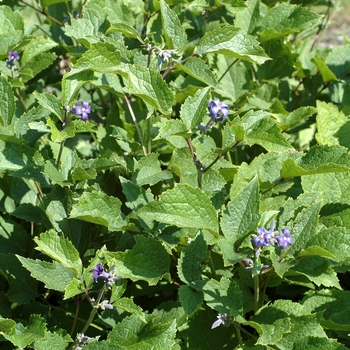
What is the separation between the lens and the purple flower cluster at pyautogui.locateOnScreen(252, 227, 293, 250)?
1.93 meters

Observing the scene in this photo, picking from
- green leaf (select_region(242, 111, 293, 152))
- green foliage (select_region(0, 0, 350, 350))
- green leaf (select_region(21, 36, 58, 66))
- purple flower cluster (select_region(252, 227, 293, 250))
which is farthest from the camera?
green leaf (select_region(21, 36, 58, 66))

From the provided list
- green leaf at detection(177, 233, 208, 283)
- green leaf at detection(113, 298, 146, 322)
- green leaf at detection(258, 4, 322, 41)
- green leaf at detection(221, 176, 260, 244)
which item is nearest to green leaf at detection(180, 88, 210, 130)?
green leaf at detection(221, 176, 260, 244)

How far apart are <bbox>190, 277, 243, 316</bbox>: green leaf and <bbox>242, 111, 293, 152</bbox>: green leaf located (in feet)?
1.68

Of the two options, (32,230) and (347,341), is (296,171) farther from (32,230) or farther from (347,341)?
(32,230)

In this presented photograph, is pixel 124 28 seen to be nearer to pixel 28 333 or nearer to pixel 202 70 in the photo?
pixel 202 70

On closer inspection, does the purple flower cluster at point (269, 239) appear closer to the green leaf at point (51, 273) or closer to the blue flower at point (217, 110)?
the blue flower at point (217, 110)

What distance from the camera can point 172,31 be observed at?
2.42 meters

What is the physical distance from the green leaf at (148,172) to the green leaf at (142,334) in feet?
1.76

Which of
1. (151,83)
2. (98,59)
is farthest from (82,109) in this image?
(151,83)

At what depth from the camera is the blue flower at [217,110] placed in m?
2.12

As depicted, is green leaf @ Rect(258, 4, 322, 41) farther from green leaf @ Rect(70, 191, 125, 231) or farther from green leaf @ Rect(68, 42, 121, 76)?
green leaf @ Rect(70, 191, 125, 231)

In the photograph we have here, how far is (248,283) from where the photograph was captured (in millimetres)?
2385

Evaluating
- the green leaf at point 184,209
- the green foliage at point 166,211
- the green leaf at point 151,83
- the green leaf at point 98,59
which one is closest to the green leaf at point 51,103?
the green foliage at point 166,211

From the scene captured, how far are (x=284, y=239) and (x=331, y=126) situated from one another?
1.04m
